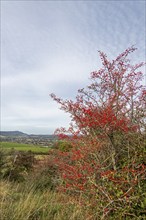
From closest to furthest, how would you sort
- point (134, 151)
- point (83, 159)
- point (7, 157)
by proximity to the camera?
point (134, 151), point (83, 159), point (7, 157)

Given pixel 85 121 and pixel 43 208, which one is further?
pixel 43 208

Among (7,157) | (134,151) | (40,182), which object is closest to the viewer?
(134,151)

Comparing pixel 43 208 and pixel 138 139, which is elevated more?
pixel 138 139

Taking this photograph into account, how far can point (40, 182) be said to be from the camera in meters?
9.70

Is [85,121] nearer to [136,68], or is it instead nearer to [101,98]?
[101,98]

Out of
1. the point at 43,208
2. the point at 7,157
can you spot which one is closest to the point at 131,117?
the point at 43,208

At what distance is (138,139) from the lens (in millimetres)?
4664

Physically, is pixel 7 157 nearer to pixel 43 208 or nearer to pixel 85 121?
pixel 43 208

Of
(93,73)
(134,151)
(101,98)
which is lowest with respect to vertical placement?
(134,151)

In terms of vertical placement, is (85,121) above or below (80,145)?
above

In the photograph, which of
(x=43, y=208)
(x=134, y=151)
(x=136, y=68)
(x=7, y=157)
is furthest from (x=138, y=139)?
(x=7, y=157)

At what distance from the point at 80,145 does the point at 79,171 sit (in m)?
0.53

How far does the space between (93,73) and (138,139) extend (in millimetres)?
1850

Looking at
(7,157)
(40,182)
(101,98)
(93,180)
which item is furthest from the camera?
(7,157)
